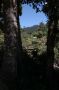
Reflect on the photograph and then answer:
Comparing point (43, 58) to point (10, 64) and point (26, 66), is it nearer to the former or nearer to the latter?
point (26, 66)

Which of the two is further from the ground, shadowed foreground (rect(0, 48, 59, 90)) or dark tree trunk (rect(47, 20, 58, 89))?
dark tree trunk (rect(47, 20, 58, 89))

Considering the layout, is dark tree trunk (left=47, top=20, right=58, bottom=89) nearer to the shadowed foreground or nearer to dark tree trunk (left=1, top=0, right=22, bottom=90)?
the shadowed foreground

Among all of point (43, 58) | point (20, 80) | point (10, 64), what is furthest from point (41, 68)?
point (10, 64)

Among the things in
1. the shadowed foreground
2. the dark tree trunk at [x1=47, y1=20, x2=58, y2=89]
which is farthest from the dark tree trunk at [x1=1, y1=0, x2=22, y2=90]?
the dark tree trunk at [x1=47, y1=20, x2=58, y2=89]

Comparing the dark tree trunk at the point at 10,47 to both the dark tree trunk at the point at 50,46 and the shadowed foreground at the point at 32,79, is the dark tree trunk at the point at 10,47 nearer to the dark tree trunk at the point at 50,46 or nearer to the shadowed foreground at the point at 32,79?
the shadowed foreground at the point at 32,79

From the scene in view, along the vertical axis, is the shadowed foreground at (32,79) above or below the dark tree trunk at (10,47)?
below

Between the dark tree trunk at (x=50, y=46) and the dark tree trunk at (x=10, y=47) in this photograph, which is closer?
the dark tree trunk at (x=10, y=47)

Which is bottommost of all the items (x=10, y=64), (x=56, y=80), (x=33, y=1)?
(x=56, y=80)

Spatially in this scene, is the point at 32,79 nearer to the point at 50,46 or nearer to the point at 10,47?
the point at 50,46

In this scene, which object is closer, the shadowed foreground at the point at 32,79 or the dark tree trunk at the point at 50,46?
the shadowed foreground at the point at 32,79

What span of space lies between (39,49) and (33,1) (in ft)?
23.3

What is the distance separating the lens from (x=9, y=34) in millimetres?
14852

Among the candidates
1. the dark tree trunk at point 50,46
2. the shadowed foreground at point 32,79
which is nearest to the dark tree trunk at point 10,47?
the shadowed foreground at point 32,79

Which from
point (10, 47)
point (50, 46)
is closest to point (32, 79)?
point (50, 46)
